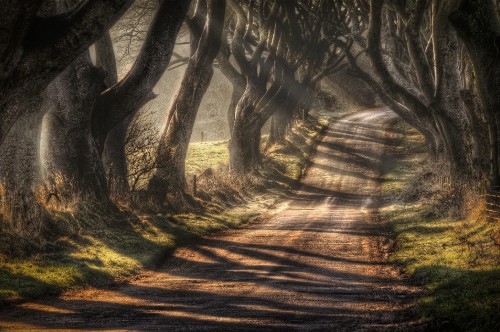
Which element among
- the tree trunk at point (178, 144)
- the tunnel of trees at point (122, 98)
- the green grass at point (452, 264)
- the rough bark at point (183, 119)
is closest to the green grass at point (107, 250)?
the tunnel of trees at point (122, 98)

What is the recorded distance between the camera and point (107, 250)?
1267cm

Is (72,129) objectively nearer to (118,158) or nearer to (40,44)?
(118,158)

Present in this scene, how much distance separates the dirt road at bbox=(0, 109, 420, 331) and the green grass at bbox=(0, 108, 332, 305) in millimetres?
442

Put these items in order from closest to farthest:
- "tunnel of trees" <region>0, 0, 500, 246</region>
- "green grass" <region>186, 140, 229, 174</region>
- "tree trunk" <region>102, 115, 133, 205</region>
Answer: "tunnel of trees" <region>0, 0, 500, 246</region> < "tree trunk" <region>102, 115, 133, 205</region> < "green grass" <region>186, 140, 229, 174</region>

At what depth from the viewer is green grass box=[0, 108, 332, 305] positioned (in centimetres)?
988

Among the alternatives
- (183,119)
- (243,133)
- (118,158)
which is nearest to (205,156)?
(243,133)

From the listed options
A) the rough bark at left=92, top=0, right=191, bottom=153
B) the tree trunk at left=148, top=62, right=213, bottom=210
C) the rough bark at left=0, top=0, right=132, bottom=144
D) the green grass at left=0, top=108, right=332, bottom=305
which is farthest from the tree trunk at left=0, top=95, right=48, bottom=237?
the tree trunk at left=148, top=62, right=213, bottom=210

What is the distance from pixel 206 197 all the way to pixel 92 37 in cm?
1193

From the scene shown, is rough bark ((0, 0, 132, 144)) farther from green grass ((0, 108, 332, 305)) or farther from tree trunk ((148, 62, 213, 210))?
tree trunk ((148, 62, 213, 210))

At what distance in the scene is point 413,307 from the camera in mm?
8453

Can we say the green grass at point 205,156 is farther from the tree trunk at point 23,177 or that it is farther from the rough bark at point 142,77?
the tree trunk at point 23,177

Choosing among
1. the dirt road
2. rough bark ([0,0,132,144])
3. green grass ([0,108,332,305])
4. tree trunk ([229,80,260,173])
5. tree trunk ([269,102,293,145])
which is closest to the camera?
the dirt road

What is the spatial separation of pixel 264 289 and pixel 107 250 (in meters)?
4.05

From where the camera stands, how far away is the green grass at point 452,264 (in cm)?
708
